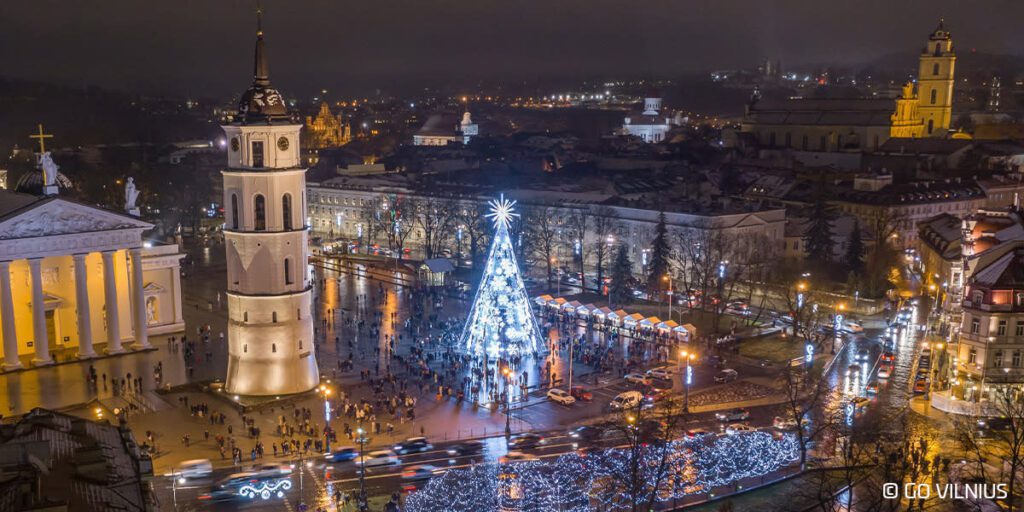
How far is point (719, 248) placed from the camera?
59312mm

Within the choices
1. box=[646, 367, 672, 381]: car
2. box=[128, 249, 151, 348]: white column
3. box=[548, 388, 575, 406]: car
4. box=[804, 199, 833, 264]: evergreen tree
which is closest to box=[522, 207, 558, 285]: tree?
box=[804, 199, 833, 264]: evergreen tree

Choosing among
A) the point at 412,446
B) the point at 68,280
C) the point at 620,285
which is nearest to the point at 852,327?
the point at 620,285

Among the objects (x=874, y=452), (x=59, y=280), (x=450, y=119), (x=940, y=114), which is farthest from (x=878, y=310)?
(x=450, y=119)

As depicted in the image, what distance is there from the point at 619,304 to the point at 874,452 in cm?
2437

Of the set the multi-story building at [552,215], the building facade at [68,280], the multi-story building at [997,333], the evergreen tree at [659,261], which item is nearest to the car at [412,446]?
the building facade at [68,280]

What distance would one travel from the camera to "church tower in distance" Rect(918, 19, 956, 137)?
107 meters

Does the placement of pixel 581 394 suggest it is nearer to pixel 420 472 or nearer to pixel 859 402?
pixel 420 472

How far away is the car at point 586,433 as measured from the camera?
3209cm

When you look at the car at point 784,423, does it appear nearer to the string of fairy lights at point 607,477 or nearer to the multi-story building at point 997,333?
the string of fairy lights at point 607,477

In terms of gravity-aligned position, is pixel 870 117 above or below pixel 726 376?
above

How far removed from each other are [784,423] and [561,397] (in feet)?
25.7

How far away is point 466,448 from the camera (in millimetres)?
31047

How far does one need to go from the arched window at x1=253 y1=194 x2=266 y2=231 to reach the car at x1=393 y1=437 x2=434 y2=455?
30.7ft

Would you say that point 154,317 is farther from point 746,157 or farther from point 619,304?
point 746,157
